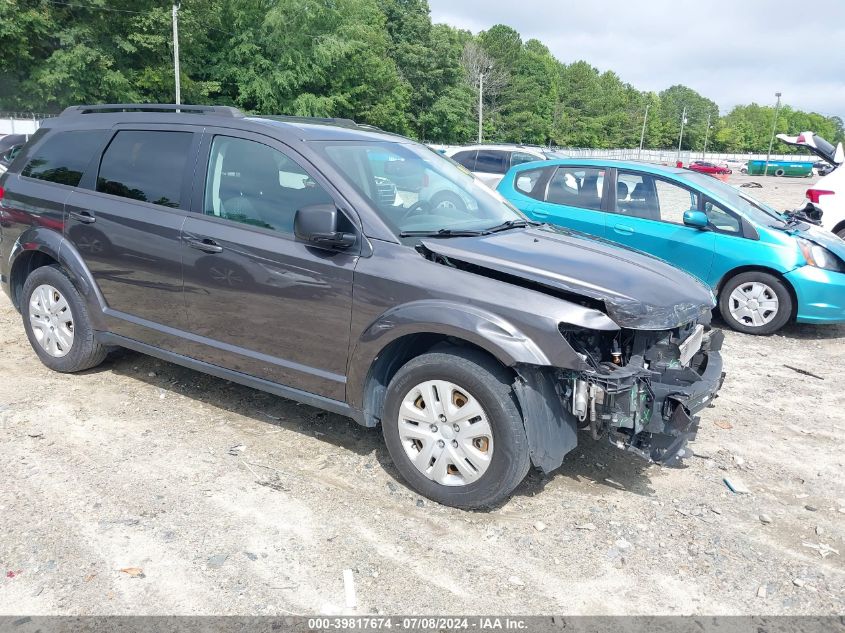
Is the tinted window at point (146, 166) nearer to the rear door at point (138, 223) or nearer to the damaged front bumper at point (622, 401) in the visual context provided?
the rear door at point (138, 223)

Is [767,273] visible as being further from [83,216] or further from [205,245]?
[83,216]

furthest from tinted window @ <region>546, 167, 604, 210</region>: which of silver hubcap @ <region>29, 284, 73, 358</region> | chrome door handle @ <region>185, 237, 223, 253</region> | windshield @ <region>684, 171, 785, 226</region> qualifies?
silver hubcap @ <region>29, 284, 73, 358</region>

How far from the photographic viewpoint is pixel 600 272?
3.69 meters

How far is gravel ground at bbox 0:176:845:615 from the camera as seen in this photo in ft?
9.84

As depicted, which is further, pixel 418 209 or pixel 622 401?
pixel 418 209

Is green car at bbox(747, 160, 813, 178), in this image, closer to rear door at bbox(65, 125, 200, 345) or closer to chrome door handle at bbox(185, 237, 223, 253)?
rear door at bbox(65, 125, 200, 345)

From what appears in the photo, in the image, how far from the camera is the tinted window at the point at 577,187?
26.0 ft

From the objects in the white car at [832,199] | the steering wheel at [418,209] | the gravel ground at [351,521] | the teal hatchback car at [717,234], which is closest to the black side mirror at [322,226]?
the steering wheel at [418,209]

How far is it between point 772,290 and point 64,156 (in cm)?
652

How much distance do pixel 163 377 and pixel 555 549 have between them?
341cm

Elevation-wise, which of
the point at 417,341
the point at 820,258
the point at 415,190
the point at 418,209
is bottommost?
the point at 417,341

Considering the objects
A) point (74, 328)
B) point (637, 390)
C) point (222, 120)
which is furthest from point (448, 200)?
point (74, 328)

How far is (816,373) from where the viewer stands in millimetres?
6207

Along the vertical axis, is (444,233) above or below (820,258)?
above
